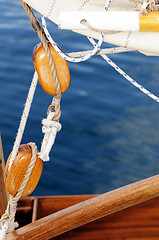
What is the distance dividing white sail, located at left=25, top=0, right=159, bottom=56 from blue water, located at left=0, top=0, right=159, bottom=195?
1.68 metres

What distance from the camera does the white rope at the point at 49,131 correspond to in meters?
1.18

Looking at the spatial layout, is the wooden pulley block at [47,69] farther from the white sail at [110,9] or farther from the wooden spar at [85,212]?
the wooden spar at [85,212]

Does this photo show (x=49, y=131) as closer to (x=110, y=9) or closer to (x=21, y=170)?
(x=21, y=170)

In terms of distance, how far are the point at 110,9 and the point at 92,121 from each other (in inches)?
80.9

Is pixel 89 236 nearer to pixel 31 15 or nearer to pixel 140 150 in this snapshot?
pixel 31 15

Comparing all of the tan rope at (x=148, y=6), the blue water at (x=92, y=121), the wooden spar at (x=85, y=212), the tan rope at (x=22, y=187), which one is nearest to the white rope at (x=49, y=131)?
the tan rope at (x=22, y=187)

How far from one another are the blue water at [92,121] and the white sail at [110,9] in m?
1.68

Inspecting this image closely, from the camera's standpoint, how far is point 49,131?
1183 millimetres

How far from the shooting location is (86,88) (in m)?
3.28

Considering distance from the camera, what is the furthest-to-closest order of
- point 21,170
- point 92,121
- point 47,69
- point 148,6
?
point 92,121 < point 21,170 < point 47,69 < point 148,6

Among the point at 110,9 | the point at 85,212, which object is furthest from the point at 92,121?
the point at 110,9

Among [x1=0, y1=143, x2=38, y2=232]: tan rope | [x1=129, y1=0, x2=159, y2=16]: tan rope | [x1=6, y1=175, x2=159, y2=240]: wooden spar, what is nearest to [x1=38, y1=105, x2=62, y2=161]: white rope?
[x1=0, y1=143, x2=38, y2=232]: tan rope

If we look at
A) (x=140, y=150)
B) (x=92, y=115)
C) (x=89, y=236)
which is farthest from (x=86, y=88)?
(x=89, y=236)

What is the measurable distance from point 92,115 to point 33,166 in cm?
183
